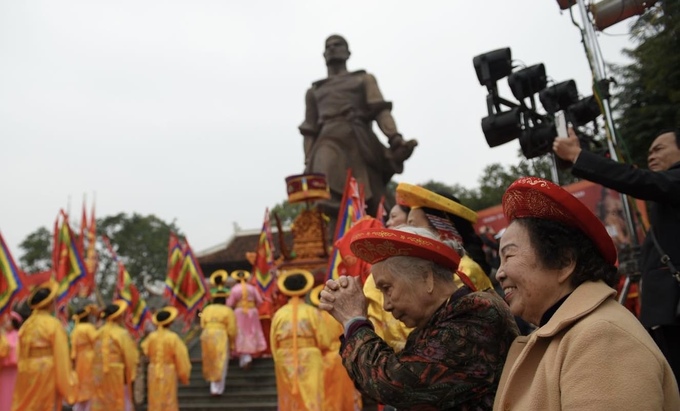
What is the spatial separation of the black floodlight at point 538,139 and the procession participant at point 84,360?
8.12m

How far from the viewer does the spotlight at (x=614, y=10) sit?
385 centimetres

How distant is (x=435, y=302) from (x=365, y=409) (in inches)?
281

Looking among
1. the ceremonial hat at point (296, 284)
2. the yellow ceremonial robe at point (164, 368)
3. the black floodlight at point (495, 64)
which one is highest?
the black floodlight at point (495, 64)

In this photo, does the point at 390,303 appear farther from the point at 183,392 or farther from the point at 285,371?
the point at 183,392

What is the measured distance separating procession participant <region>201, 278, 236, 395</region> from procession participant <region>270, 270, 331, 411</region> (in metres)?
3.52

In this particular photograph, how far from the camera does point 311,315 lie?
23.6 feet

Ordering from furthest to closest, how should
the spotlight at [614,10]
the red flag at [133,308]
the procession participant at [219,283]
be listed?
the procession participant at [219,283] < the red flag at [133,308] < the spotlight at [614,10]

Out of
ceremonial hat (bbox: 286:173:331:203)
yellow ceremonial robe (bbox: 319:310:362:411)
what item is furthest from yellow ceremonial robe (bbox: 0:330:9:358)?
ceremonial hat (bbox: 286:173:331:203)

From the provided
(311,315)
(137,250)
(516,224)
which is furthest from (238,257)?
(516,224)

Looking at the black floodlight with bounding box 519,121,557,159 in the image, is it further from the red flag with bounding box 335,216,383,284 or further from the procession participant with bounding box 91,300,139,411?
the procession participant with bounding box 91,300,139,411

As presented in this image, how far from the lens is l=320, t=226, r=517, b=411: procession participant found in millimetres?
1840

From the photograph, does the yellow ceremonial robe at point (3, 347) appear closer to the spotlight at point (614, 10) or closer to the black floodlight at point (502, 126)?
the black floodlight at point (502, 126)

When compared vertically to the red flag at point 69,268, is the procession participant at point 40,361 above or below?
below

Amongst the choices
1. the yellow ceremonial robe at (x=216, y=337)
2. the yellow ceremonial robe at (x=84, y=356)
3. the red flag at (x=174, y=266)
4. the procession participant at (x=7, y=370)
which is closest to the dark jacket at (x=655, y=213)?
the procession participant at (x=7, y=370)
